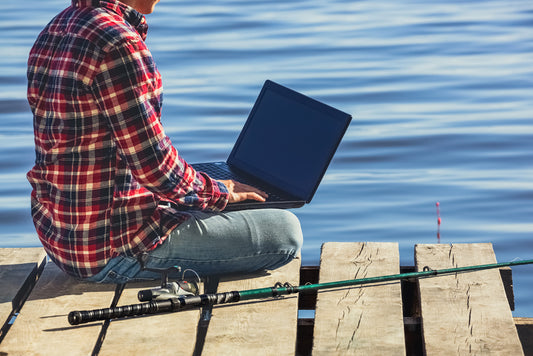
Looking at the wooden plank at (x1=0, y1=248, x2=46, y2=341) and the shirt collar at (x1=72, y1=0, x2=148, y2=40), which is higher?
the shirt collar at (x1=72, y1=0, x2=148, y2=40)

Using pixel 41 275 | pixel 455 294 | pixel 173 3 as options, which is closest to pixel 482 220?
pixel 455 294

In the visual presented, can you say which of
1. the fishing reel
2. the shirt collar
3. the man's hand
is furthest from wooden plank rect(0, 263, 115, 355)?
the shirt collar

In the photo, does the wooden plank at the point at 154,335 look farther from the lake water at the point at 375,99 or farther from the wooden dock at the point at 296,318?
the lake water at the point at 375,99

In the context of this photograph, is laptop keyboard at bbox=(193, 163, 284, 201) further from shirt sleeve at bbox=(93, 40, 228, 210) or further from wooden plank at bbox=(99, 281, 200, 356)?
wooden plank at bbox=(99, 281, 200, 356)

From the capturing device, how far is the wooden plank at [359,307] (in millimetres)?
3043

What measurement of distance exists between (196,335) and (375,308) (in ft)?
2.00

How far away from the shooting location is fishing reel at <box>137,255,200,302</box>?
10.8 feet

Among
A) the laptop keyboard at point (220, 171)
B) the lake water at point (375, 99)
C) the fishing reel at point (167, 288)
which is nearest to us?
the fishing reel at point (167, 288)

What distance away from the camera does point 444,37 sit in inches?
442

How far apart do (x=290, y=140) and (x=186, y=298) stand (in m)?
0.86

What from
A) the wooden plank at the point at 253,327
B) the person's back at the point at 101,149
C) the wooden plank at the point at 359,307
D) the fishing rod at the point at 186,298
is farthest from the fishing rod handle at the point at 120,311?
the wooden plank at the point at 359,307

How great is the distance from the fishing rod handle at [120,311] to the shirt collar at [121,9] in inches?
36.0

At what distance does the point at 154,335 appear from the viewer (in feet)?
10.2

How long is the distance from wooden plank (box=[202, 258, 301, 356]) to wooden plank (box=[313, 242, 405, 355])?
0.09m
